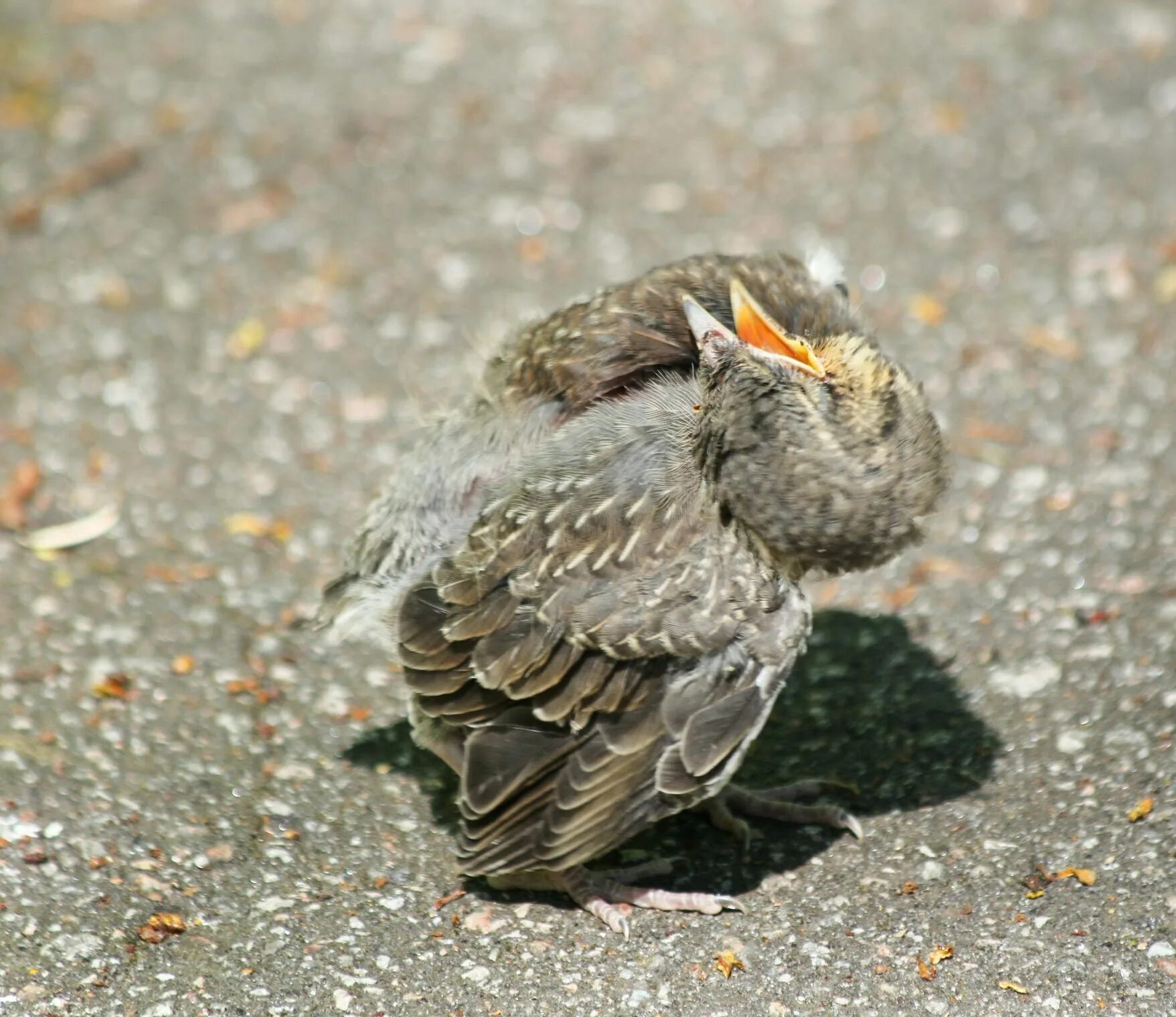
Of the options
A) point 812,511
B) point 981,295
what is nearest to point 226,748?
point 812,511

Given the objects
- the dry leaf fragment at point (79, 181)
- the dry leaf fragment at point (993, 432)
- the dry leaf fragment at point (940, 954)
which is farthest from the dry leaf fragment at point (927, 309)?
the dry leaf fragment at point (79, 181)

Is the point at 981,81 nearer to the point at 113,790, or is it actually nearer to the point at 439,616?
the point at 439,616

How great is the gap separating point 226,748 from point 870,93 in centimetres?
475

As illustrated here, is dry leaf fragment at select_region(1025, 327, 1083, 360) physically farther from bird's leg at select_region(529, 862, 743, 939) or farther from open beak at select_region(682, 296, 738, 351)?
bird's leg at select_region(529, 862, 743, 939)

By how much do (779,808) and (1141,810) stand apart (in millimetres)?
957

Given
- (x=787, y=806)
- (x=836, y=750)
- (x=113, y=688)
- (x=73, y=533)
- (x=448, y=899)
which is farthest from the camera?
(x=73, y=533)

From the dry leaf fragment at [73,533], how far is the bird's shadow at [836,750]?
1461mm

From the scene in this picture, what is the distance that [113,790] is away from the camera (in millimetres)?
4098

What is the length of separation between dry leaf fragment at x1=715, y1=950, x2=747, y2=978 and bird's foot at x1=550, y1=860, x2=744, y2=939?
Result: 0.16 metres

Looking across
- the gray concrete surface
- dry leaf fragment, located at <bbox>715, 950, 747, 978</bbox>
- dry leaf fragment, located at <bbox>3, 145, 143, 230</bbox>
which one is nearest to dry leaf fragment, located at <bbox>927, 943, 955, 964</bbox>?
the gray concrete surface

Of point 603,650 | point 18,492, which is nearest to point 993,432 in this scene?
point 603,650

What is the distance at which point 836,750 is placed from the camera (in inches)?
170

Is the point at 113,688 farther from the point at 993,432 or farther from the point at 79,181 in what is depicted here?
the point at 79,181

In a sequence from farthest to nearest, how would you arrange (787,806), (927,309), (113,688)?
(927,309) < (113,688) < (787,806)
